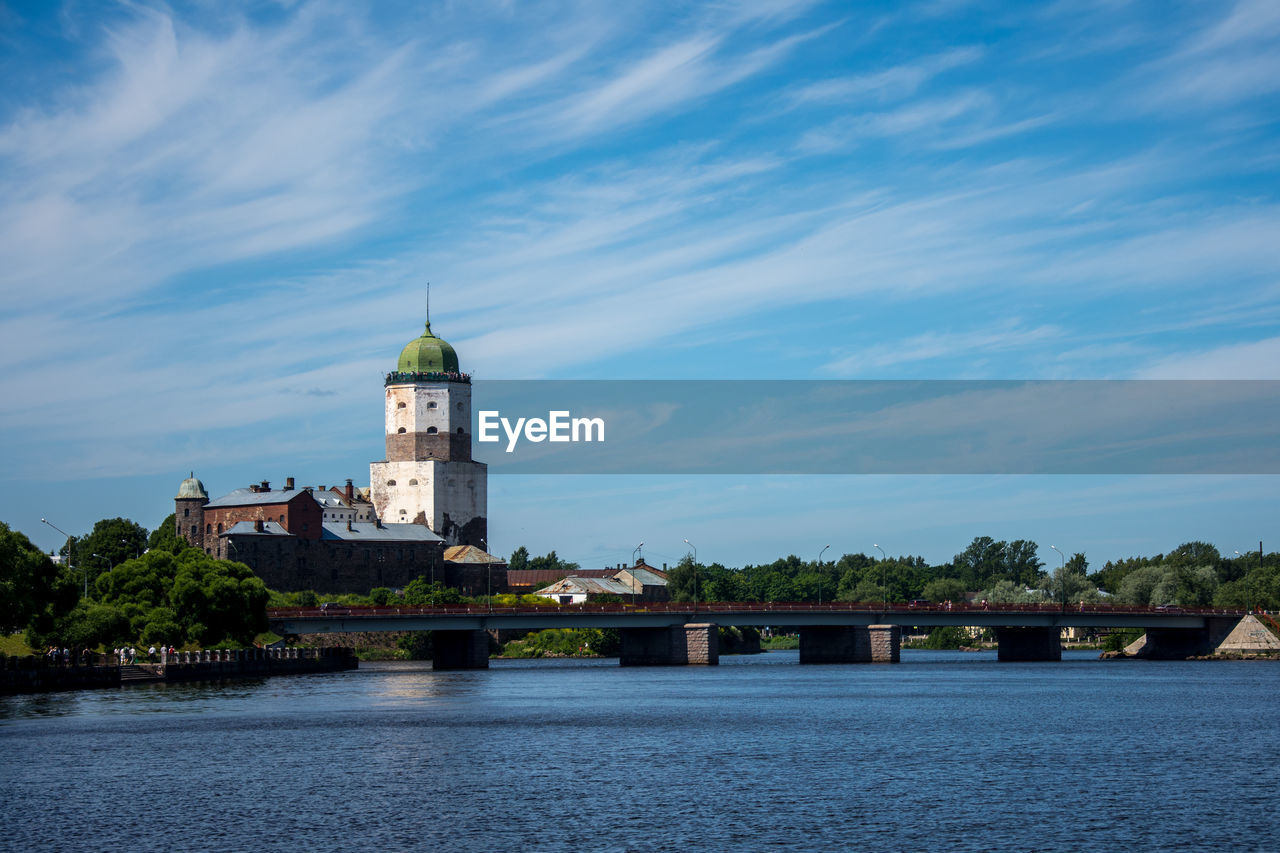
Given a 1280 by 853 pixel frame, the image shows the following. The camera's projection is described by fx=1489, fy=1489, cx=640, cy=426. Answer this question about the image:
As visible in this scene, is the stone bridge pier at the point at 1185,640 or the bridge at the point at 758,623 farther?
the stone bridge pier at the point at 1185,640

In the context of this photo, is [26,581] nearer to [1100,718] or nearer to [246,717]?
[246,717]

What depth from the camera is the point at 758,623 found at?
147 meters

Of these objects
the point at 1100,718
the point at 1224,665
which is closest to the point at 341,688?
the point at 1100,718

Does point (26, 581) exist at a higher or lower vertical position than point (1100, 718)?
higher

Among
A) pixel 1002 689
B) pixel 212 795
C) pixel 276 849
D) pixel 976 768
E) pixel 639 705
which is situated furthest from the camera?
pixel 1002 689

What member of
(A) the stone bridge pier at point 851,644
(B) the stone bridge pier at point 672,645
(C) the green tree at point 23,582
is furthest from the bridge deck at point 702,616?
(C) the green tree at point 23,582

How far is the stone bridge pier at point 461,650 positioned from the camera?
149m

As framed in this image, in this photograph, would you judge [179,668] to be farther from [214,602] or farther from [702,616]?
[702,616]

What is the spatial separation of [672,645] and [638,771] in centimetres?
9658

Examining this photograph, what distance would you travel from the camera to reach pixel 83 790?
4991 cm

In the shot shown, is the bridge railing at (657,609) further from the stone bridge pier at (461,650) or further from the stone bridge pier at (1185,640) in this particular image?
the stone bridge pier at (461,650)

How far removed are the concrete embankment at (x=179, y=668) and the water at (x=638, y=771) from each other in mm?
3660

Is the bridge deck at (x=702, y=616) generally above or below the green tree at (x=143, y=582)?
below

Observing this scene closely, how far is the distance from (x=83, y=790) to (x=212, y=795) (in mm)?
4494
